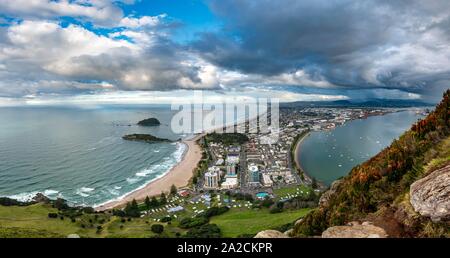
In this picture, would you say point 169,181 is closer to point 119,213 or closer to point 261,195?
point 119,213

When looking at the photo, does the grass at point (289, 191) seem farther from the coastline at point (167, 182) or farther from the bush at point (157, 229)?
the bush at point (157, 229)

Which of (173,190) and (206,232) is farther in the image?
(173,190)

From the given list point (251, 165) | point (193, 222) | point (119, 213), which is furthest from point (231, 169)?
point (119, 213)

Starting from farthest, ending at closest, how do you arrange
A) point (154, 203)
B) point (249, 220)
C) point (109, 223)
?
point (154, 203), point (249, 220), point (109, 223)

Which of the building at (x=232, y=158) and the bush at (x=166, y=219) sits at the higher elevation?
the building at (x=232, y=158)

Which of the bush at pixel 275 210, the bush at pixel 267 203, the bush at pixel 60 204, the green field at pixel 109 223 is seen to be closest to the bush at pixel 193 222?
the green field at pixel 109 223

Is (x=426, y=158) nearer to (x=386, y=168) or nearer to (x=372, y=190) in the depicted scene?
(x=386, y=168)
